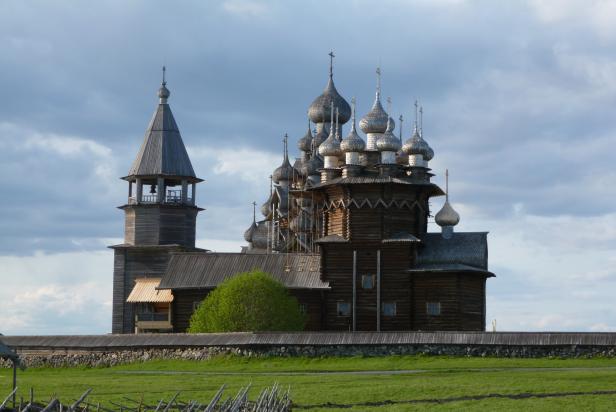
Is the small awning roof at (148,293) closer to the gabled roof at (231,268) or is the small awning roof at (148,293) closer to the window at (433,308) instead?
the gabled roof at (231,268)

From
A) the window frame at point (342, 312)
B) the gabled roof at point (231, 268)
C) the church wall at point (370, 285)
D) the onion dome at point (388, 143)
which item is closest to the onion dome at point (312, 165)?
the gabled roof at point (231, 268)

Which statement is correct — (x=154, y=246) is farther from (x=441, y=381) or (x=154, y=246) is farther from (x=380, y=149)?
(x=441, y=381)

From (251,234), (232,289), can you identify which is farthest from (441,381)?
(251,234)

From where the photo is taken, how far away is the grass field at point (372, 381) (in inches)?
→ 1347

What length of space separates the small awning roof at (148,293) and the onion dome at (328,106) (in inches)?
613

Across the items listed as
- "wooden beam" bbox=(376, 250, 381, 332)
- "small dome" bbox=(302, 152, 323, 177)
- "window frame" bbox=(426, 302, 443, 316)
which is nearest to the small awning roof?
Result: "small dome" bbox=(302, 152, 323, 177)

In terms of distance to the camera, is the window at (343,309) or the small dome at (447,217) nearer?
the window at (343,309)

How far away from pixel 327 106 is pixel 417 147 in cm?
1532

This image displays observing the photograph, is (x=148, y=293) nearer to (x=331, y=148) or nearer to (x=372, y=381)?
(x=331, y=148)

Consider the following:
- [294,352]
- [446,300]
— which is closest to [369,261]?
[446,300]

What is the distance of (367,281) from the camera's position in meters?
63.9

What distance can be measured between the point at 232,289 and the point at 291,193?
16.4 meters

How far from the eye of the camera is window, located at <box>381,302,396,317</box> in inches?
2501

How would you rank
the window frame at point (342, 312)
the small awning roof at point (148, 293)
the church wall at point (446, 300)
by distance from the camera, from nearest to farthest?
the church wall at point (446, 300)
the window frame at point (342, 312)
the small awning roof at point (148, 293)
